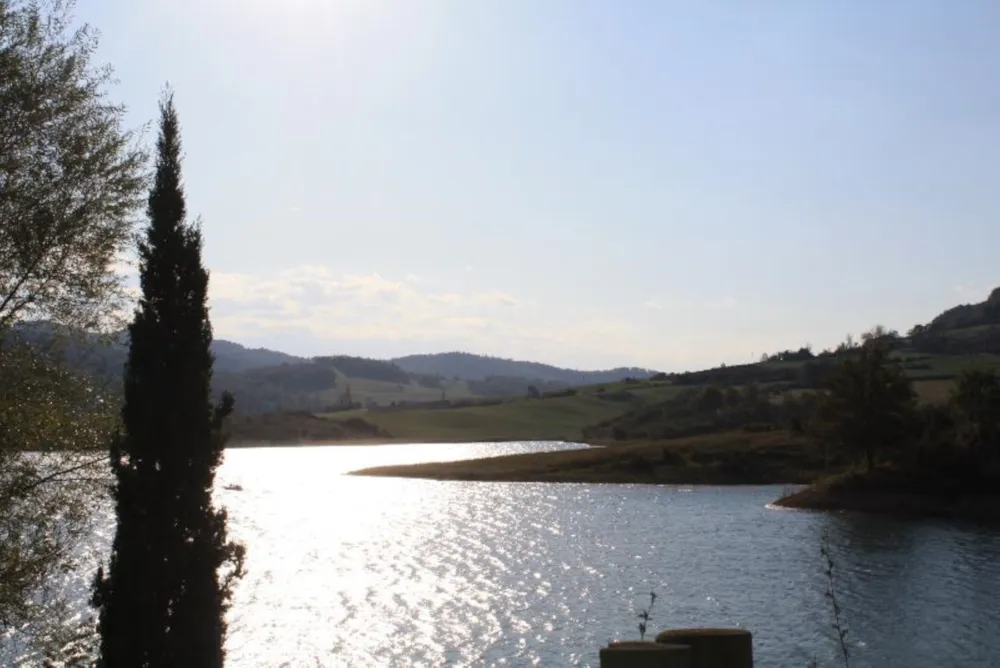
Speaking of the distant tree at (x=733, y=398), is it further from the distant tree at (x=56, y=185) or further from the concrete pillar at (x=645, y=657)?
the concrete pillar at (x=645, y=657)

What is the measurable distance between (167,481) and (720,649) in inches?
540

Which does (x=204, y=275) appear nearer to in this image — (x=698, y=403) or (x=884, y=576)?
(x=884, y=576)

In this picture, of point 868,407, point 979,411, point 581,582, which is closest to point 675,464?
point 868,407

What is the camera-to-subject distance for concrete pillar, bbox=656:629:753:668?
18.3 feet

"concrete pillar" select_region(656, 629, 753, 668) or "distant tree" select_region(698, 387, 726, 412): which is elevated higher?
"distant tree" select_region(698, 387, 726, 412)

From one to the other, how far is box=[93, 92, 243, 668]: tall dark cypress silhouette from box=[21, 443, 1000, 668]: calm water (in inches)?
773

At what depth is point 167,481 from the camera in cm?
1730

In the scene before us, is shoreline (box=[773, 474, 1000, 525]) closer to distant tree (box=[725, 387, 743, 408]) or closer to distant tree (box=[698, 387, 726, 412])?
distant tree (box=[725, 387, 743, 408])

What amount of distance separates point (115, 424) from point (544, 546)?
48718 millimetres

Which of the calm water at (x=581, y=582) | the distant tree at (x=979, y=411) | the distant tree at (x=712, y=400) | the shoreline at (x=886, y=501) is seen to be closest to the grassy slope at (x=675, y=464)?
the calm water at (x=581, y=582)

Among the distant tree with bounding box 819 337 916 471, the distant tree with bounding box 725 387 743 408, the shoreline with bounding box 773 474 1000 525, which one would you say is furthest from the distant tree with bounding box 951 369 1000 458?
the distant tree with bounding box 725 387 743 408

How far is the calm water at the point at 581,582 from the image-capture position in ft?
123

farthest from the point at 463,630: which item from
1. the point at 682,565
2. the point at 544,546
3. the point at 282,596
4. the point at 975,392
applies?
the point at 975,392

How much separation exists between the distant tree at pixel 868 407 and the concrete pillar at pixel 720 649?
8622 centimetres
